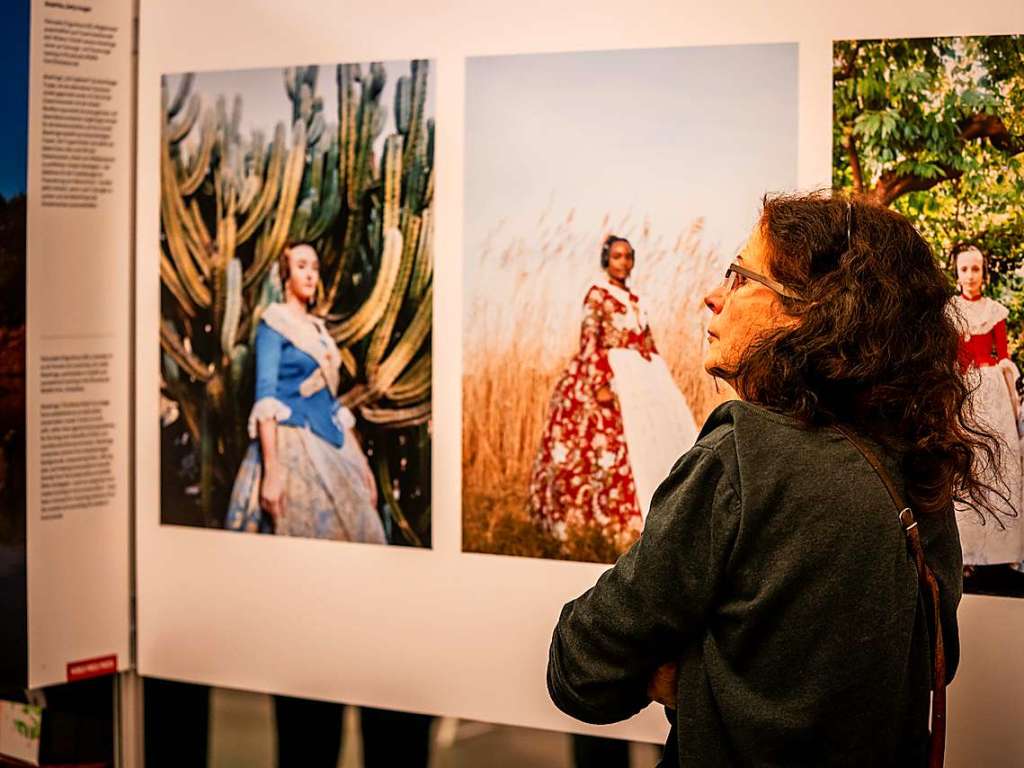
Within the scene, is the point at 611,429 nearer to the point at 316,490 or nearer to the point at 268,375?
the point at 316,490

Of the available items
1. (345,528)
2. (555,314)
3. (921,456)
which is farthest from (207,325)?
(921,456)

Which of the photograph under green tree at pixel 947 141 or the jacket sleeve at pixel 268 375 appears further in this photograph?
the jacket sleeve at pixel 268 375

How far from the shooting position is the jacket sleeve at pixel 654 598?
1516 mm

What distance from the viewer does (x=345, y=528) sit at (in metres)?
2.95

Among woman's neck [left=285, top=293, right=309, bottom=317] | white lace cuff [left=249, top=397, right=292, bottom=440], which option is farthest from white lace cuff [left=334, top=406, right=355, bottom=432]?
woman's neck [left=285, top=293, right=309, bottom=317]

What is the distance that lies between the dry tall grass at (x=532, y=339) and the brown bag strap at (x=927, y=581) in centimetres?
101

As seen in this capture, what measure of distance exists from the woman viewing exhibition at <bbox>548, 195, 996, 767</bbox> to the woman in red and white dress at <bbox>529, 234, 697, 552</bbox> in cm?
95

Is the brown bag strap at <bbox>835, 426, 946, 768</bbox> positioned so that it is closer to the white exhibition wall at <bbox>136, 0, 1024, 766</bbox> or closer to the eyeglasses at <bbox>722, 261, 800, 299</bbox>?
the eyeglasses at <bbox>722, 261, 800, 299</bbox>

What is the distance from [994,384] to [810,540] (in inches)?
42.4

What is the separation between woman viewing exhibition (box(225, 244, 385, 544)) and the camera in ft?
9.62

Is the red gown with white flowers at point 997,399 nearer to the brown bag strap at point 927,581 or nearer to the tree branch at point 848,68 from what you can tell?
the tree branch at point 848,68

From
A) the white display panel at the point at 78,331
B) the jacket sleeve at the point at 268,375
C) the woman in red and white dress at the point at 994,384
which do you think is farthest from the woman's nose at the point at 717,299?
the white display panel at the point at 78,331

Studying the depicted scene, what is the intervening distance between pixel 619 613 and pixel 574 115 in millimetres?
1439

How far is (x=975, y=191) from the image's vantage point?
2357 mm
